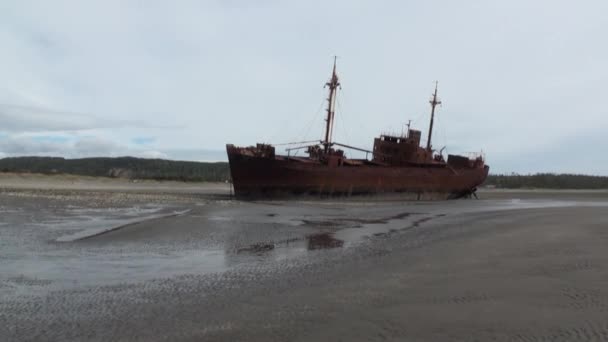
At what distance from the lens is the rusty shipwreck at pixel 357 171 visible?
31.4 meters

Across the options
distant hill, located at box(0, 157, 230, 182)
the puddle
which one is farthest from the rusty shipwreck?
distant hill, located at box(0, 157, 230, 182)

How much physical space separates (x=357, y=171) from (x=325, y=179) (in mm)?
2784

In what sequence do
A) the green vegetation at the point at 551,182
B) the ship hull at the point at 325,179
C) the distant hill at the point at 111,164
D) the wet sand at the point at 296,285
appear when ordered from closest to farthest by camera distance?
the wet sand at the point at 296,285
the ship hull at the point at 325,179
the green vegetation at the point at 551,182
the distant hill at the point at 111,164

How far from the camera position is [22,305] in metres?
5.48

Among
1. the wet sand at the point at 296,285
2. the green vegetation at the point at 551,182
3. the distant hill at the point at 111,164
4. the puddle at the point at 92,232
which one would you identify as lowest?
the puddle at the point at 92,232

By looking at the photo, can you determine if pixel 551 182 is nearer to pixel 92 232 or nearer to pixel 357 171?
pixel 357 171

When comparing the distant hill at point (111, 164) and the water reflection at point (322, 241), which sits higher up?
the distant hill at point (111, 164)

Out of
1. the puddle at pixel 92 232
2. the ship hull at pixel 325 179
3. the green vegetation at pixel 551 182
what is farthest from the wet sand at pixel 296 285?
the green vegetation at pixel 551 182

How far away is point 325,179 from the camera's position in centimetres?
3281

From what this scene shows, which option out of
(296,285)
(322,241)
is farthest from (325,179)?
(296,285)

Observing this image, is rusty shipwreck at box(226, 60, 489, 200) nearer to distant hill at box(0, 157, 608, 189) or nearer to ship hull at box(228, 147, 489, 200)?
ship hull at box(228, 147, 489, 200)

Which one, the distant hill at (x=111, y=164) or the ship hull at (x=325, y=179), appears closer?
the ship hull at (x=325, y=179)

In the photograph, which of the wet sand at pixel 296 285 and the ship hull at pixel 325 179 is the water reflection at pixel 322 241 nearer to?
the wet sand at pixel 296 285

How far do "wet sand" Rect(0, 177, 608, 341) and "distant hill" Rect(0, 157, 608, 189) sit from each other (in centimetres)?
6446
